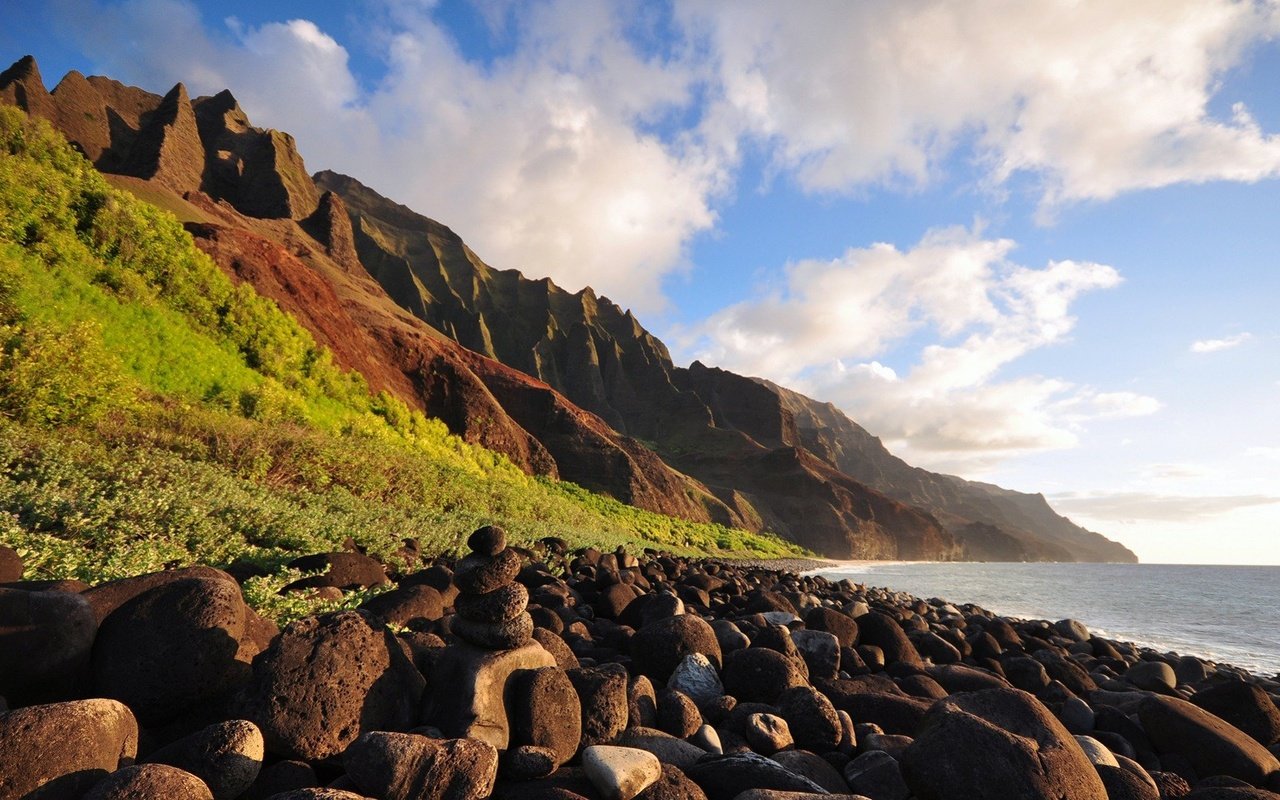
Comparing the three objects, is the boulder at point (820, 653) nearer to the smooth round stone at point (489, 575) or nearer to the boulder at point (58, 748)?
the smooth round stone at point (489, 575)

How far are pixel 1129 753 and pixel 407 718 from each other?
20.4 feet

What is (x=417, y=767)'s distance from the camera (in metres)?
2.73

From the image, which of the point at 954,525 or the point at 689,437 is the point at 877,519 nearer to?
the point at 689,437

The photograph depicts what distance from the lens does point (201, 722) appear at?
3.25 meters

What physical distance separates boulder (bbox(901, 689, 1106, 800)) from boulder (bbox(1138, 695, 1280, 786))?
285cm

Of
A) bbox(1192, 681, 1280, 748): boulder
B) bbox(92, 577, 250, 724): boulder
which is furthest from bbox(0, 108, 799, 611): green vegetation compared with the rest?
bbox(1192, 681, 1280, 748): boulder

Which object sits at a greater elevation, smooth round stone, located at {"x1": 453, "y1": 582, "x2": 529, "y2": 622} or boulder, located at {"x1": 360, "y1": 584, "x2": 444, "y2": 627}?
smooth round stone, located at {"x1": 453, "y1": 582, "x2": 529, "y2": 622}

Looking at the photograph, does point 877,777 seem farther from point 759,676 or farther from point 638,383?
point 638,383

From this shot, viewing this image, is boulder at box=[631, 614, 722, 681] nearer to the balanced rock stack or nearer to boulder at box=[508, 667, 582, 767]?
the balanced rock stack

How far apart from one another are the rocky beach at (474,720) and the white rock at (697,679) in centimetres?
2

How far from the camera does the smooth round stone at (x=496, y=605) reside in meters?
4.06

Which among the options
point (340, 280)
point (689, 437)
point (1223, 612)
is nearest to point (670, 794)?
point (1223, 612)

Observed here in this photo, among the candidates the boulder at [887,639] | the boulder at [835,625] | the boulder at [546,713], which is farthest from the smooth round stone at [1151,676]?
the boulder at [546,713]

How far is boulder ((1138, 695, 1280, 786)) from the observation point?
4961 mm
